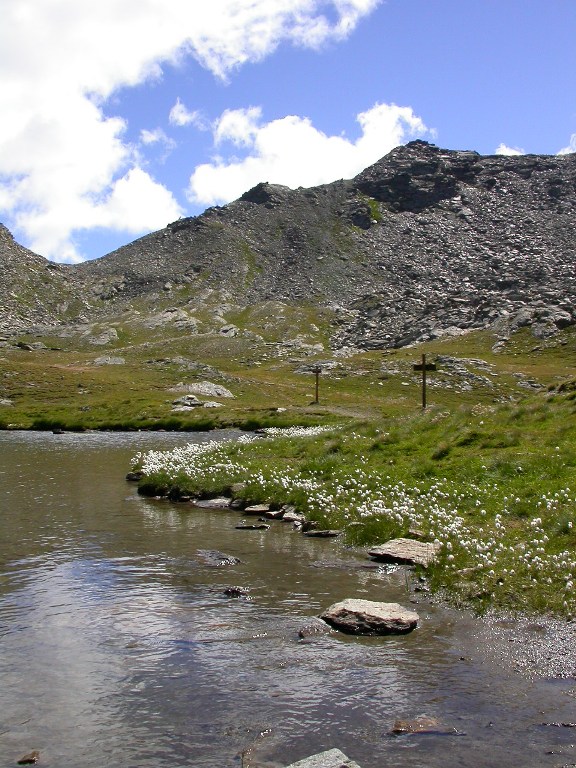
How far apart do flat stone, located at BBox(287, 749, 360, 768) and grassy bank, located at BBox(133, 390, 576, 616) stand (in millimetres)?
5940

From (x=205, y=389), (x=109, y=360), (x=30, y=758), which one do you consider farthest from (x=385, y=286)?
(x=30, y=758)

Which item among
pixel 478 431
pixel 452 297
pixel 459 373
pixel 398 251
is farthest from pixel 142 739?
pixel 398 251

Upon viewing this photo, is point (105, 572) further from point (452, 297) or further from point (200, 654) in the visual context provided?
point (452, 297)

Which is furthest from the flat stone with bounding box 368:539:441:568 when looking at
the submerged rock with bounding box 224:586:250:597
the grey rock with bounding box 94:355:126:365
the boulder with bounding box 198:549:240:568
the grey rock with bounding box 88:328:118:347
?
the grey rock with bounding box 88:328:118:347

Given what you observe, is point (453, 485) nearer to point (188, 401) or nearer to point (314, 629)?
point (314, 629)

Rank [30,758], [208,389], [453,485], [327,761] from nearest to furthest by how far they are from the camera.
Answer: [327,761], [30,758], [453,485], [208,389]

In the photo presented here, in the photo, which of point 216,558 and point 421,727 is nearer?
point 421,727

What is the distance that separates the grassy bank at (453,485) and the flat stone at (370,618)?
163 centimetres

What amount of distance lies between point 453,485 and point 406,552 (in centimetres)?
489

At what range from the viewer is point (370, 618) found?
1212cm

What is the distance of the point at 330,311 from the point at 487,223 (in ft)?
198

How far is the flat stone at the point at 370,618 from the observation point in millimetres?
11922

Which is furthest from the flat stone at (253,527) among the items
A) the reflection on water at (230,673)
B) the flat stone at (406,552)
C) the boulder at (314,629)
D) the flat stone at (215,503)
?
the boulder at (314,629)

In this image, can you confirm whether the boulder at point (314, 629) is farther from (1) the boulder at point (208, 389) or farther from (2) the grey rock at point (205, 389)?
(2) the grey rock at point (205, 389)
